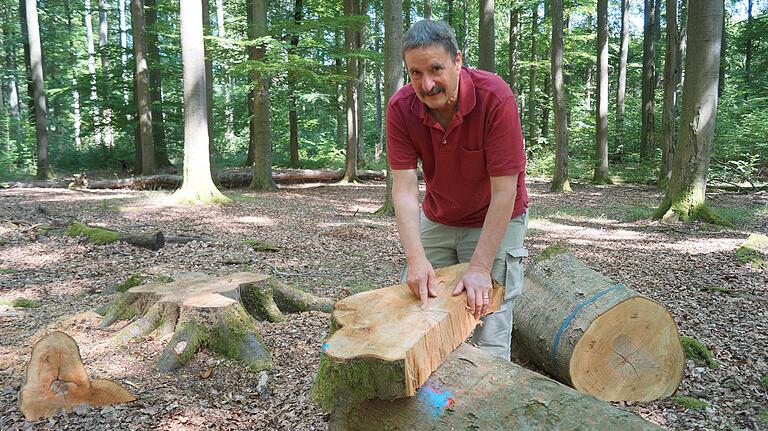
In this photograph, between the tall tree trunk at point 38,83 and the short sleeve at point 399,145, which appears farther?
the tall tree trunk at point 38,83

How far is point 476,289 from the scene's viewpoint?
2.09m

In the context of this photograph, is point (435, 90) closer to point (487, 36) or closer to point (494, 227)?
point (494, 227)

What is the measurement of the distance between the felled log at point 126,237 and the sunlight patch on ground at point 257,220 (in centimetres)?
235

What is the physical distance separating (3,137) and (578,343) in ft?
84.6

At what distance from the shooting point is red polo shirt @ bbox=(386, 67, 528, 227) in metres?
2.19

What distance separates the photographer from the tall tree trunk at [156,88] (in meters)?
17.1

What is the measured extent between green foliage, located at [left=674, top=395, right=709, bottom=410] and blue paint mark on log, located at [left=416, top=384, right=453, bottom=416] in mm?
2176

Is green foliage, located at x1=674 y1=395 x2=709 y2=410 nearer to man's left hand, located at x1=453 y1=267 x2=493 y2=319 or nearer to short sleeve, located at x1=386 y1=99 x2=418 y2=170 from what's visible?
man's left hand, located at x1=453 y1=267 x2=493 y2=319

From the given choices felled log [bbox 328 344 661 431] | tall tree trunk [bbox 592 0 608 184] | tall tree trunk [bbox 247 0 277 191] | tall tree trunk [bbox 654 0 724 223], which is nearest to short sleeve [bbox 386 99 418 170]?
felled log [bbox 328 344 661 431]

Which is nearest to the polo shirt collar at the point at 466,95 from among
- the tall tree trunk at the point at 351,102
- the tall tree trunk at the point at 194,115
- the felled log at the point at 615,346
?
the felled log at the point at 615,346

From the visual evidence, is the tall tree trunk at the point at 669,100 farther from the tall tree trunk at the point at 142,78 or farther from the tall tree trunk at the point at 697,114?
the tall tree trunk at the point at 142,78

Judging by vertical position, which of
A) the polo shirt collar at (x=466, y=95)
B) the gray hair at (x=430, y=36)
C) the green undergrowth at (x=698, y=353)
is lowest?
the green undergrowth at (x=698, y=353)

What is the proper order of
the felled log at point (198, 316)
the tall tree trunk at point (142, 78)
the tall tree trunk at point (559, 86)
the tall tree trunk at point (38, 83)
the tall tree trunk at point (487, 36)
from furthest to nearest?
the tall tree trunk at point (38, 83) → the tall tree trunk at point (142, 78) → the tall tree trunk at point (559, 86) → the tall tree trunk at point (487, 36) → the felled log at point (198, 316)

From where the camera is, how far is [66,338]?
9.68ft
